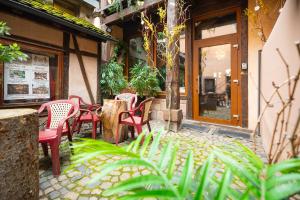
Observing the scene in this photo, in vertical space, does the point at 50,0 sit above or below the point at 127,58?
above

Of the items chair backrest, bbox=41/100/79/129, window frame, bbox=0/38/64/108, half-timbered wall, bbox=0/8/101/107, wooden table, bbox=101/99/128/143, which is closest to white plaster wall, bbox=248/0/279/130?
wooden table, bbox=101/99/128/143

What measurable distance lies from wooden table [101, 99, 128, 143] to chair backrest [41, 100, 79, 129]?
76cm

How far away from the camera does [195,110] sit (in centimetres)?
550

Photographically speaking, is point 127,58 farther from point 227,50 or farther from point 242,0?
point 242,0

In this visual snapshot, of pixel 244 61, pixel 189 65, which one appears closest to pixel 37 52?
pixel 189 65

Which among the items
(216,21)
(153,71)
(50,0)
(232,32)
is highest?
(50,0)

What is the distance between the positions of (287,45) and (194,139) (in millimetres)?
2417

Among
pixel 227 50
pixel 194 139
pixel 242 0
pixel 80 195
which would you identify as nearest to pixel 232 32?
pixel 227 50

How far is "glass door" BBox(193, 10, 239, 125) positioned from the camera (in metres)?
4.81

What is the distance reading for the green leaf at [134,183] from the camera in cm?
53

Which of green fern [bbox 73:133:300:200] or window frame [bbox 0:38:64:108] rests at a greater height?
window frame [bbox 0:38:64:108]

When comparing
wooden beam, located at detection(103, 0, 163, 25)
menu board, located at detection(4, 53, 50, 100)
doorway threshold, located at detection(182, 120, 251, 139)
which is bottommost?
doorway threshold, located at detection(182, 120, 251, 139)

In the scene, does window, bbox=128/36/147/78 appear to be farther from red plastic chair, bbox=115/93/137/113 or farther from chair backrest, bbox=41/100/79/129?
chair backrest, bbox=41/100/79/129

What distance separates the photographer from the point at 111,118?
353cm
